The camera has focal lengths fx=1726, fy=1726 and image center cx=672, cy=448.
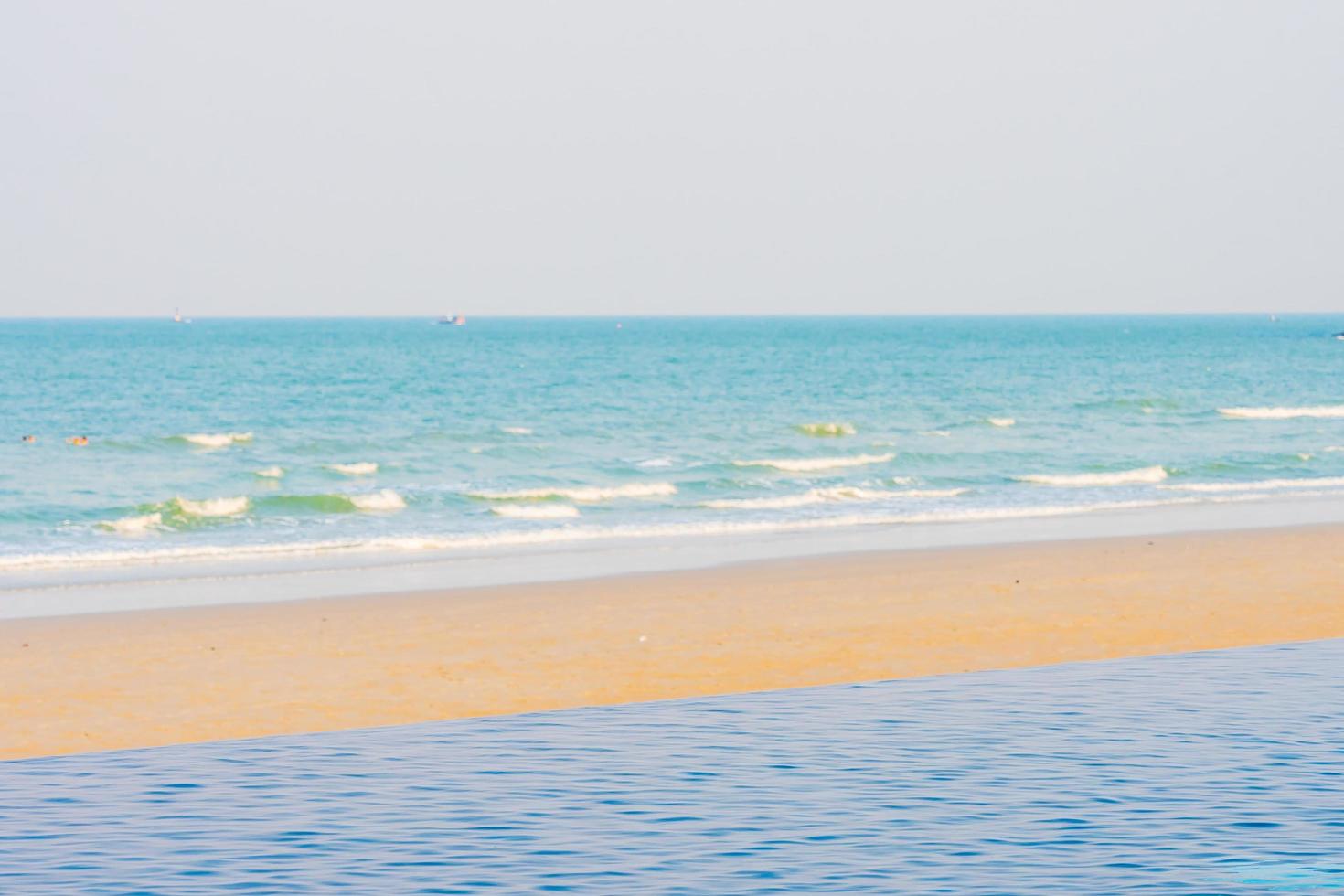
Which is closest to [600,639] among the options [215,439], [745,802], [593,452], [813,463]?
[745,802]

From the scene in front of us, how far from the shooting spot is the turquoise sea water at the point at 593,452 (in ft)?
89.8

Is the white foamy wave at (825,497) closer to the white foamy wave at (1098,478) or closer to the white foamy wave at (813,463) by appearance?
the white foamy wave at (1098,478)

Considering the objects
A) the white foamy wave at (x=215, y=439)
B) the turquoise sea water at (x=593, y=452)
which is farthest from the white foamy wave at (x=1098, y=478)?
the white foamy wave at (x=215, y=439)

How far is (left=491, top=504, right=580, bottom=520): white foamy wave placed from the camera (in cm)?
2858

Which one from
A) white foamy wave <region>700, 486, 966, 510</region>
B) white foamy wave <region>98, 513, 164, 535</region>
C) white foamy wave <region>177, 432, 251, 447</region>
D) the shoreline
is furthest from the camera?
white foamy wave <region>177, 432, 251, 447</region>

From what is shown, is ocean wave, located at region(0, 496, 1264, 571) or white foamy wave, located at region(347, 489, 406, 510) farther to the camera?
white foamy wave, located at region(347, 489, 406, 510)

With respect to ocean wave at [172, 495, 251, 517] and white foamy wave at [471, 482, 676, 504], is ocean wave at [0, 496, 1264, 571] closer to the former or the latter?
white foamy wave at [471, 482, 676, 504]

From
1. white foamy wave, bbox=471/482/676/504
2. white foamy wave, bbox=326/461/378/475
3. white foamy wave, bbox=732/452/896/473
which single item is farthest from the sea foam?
white foamy wave, bbox=326/461/378/475

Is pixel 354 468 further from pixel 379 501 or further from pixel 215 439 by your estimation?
pixel 215 439

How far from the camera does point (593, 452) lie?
41.6 metres

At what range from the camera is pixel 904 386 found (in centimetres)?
7588

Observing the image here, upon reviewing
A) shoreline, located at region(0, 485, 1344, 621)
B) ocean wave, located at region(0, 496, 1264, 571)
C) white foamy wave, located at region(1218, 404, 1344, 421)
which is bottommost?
ocean wave, located at region(0, 496, 1264, 571)

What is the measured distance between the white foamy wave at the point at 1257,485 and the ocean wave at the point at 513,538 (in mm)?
3756

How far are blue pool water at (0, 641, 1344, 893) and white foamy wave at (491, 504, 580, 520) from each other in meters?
17.3
